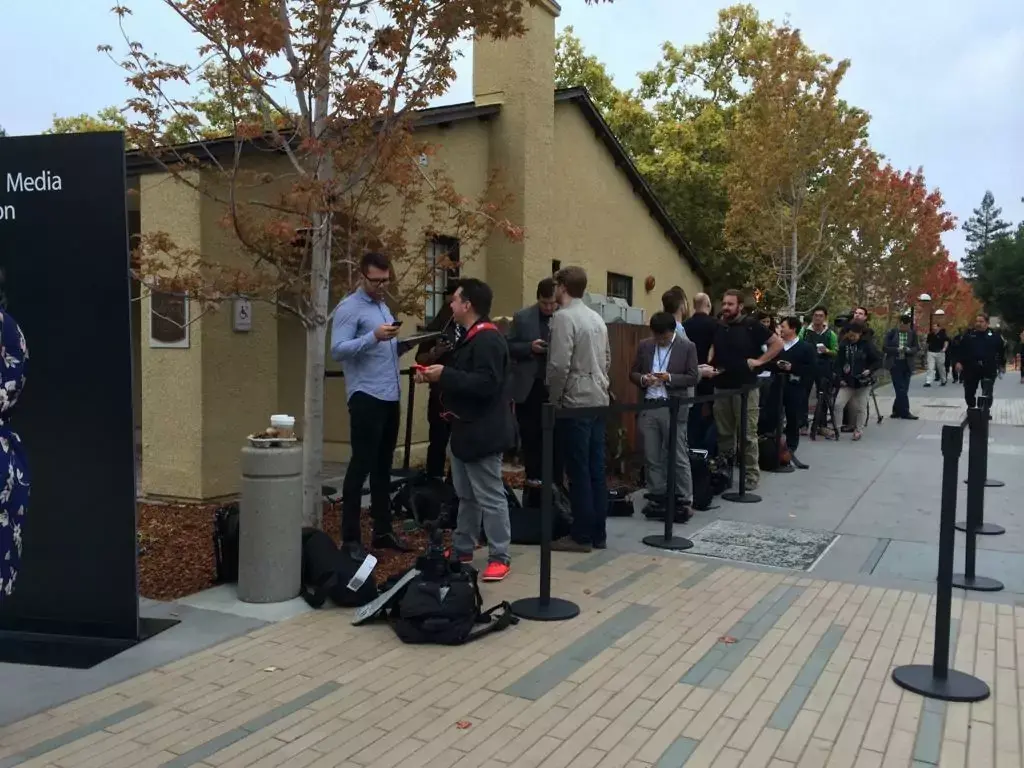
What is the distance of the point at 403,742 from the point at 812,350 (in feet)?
29.6

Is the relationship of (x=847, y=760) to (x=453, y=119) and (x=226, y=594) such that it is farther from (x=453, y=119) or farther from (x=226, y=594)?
(x=453, y=119)

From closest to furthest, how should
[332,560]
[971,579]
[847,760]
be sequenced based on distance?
[847,760]
[332,560]
[971,579]

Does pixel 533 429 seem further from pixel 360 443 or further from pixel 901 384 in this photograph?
pixel 901 384

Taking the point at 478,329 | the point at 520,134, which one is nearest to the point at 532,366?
the point at 478,329

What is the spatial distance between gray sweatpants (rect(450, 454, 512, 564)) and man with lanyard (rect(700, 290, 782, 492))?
11.0ft

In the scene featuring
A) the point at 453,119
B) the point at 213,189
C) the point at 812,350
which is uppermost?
the point at 453,119

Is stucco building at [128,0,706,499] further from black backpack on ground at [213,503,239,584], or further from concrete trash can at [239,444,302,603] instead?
concrete trash can at [239,444,302,603]

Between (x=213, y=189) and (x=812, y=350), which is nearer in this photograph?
(x=213, y=189)

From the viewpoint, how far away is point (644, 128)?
2830 cm

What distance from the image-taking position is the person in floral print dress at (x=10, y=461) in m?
3.19

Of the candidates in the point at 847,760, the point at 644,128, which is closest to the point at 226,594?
the point at 847,760

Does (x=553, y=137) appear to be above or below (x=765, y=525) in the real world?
above

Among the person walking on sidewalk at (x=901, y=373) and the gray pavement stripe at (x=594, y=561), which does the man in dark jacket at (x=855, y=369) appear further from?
the gray pavement stripe at (x=594, y=561)

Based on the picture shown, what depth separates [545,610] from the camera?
490 centimetres
